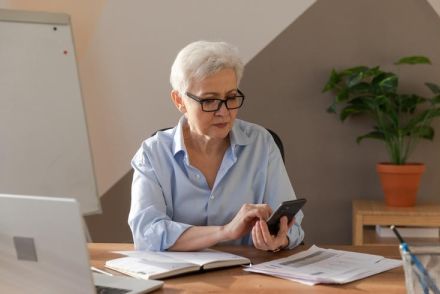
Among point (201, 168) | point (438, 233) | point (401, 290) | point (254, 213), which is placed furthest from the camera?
point (438, 233)

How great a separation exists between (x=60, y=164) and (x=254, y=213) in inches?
66.3

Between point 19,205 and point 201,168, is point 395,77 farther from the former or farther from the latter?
point 19,205

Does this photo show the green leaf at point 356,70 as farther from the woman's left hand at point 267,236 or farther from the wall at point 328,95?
the woman's left hand at point 267,236

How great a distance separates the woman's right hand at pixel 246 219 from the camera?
6.29ft

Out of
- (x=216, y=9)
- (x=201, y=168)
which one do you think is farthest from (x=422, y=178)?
(x=201, y=168)

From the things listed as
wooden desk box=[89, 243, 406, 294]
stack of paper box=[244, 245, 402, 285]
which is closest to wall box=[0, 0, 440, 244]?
stack of paper box=[244, 245, 402, 285]

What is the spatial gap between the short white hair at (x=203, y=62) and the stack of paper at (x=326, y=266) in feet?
2.09

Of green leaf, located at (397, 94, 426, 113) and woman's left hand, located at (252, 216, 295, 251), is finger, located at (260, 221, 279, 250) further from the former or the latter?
green leaf, located at (397, 94, 426, 113)

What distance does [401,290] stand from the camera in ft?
5.23

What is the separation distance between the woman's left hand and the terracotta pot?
1.41 meters

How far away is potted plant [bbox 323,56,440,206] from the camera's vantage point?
321cm

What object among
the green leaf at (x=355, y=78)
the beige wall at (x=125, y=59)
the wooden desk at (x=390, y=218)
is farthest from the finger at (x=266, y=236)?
the beige wall at (x=125, y=59)

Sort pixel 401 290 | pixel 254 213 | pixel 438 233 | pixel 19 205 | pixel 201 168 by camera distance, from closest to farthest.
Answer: pixel 19 205
pixel 401 290
pixel 254 213
pixel 201 168
pixel 438 233

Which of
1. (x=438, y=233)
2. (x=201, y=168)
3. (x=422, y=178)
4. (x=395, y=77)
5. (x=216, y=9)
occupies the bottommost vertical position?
(x=438, y=233)
